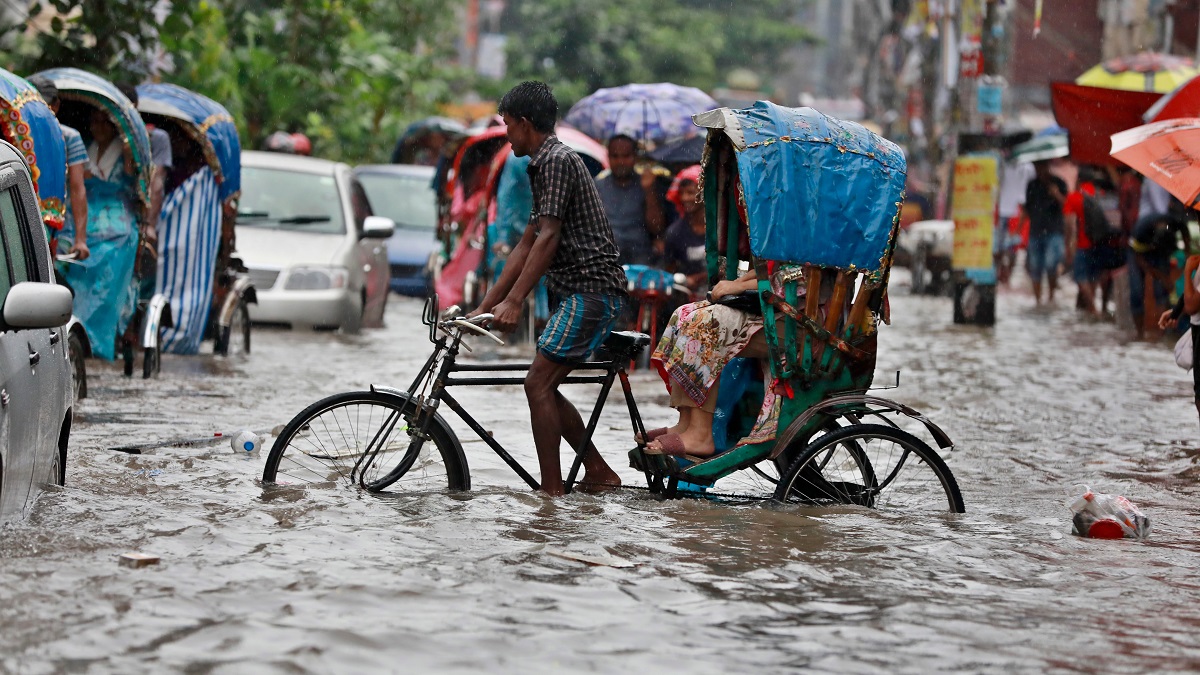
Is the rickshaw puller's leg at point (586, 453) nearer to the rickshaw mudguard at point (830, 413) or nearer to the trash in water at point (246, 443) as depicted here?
the rickshaw mudguard at point (830, 413)

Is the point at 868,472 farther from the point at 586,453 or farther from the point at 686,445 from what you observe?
the point at 586,453

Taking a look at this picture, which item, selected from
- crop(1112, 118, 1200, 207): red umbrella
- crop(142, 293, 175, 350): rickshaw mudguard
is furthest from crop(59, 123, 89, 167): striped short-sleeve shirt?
crop(1112, 118, 1200, 207): red umbrella

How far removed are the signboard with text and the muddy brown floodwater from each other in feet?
35.1

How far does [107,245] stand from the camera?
1104 centimetres

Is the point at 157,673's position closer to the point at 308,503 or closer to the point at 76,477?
the point at 308,503

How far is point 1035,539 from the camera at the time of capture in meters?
6.75

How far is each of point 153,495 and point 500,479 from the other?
1.54 metres

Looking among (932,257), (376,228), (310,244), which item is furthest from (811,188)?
(932,257)

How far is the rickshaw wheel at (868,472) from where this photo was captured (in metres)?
6.81

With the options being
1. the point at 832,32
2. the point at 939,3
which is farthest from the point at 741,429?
the point at 832,32

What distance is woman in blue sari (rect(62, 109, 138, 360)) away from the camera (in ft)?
35.6

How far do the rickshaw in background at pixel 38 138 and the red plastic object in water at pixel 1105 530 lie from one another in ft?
16.7

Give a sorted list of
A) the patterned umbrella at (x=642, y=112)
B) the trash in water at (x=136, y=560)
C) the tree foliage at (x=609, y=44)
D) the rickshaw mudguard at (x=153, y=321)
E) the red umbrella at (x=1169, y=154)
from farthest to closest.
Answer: the tree foliage at (x=609, y=44) → the patterned umbrella at (x=642, y=112) → the rickshaw mudguard at (x=153, y=321) → the red umbrella at (x=1169, y=154) → the trash in water at (x=136, y=560)

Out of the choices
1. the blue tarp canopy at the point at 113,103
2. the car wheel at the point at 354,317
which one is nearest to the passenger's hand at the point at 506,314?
the blue tarp canopy at the point at 113,103
